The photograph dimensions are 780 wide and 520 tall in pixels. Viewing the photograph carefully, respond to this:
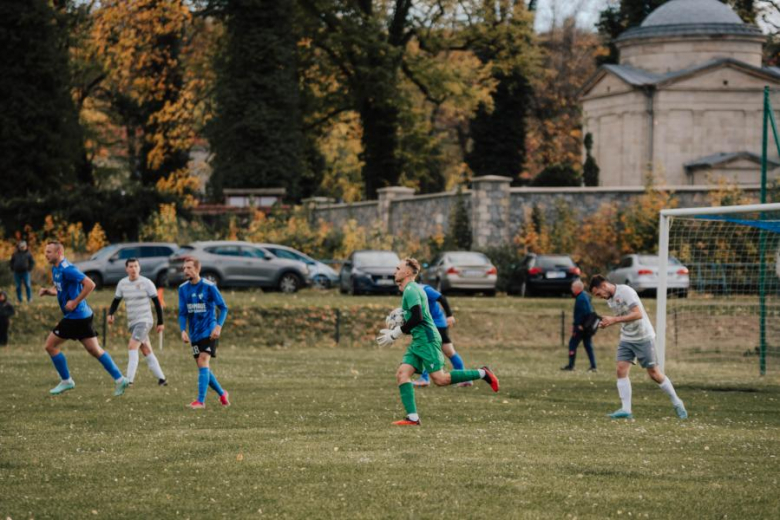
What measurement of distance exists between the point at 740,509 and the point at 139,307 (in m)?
10.5

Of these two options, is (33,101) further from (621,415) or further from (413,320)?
(413,320)

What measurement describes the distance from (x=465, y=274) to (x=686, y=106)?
1968cm

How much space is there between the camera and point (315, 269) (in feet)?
130

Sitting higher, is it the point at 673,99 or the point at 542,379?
the point at 673,99

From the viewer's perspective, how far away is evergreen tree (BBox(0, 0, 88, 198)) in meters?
44.0

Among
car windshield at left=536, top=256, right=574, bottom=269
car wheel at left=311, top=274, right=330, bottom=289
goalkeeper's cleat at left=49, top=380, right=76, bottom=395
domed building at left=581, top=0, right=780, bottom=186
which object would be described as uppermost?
domed building at left=581, top=0, right=780, bottom=186

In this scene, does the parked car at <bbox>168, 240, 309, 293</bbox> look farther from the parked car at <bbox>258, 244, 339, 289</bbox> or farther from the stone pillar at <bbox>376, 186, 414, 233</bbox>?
the stone pillar at <bbox>376, 186, 414, 233</bbox>

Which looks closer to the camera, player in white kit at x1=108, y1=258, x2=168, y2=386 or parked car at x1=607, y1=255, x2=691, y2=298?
player in white kit at x1=108, y1=258, x2=168, y2=386

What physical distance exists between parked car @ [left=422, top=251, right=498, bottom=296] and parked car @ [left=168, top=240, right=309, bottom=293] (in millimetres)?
4145

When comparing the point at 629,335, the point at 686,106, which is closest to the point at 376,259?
the point at 686,106

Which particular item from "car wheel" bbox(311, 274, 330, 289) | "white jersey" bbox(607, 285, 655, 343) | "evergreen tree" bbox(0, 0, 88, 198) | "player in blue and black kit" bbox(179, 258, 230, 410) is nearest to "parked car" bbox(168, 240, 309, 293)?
"car wheel" bbox(311, 274, 330, 289)

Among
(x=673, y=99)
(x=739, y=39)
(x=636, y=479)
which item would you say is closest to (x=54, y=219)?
(x=673, y=99)

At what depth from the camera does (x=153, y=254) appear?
130 ft

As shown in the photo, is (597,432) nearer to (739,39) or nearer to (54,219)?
(54,219)
